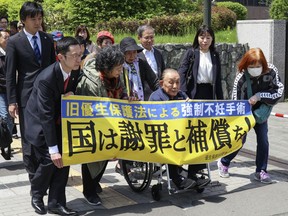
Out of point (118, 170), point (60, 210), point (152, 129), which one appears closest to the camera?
point (60, 210)

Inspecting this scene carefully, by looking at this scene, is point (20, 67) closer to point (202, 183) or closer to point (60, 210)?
point (60, 210)

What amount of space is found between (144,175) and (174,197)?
42cm

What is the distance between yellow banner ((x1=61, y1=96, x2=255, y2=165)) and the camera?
15.9 feet

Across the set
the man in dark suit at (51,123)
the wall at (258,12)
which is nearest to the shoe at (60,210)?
the man in dark suit at (51,123)

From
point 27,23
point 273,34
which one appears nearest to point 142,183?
point 27,23

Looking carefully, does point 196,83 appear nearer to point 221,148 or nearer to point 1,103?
point 221,148

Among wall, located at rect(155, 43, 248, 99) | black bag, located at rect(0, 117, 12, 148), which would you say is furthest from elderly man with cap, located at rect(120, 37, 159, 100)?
wall, located at rect(155, 43, 248, 99)

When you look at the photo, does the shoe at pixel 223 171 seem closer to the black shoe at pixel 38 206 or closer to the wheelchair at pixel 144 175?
the wheelchair at pixel 144 175

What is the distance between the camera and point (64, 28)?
14.6 meters

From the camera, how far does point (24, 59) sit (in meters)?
5.37

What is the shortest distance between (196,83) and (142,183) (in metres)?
1.50

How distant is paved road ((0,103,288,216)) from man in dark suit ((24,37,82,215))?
12.5 inches

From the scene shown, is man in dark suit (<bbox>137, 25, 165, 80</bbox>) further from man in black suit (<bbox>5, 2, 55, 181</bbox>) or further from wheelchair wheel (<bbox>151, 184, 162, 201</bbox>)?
wheelchair wheel (<bbox>151, 184, 162, 201</bbox>)

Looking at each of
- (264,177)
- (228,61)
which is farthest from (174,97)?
(228,61)
